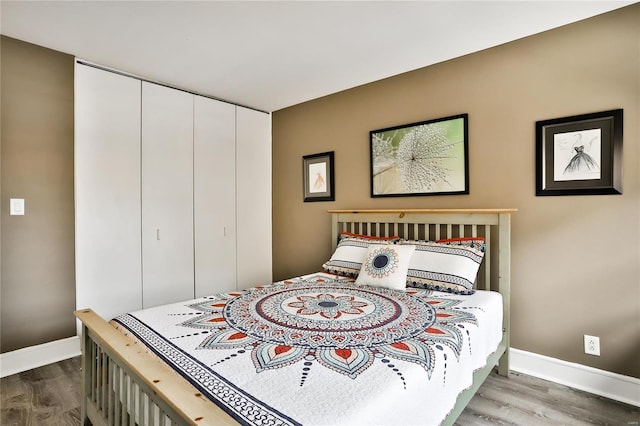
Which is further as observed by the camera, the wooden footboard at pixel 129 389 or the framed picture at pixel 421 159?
the framed picture at pixel 421 159

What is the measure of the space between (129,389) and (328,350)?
2.60 feet

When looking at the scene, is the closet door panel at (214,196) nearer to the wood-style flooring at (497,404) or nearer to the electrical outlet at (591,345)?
the wood-style flooring at (497,404)

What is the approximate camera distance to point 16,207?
98.9 inches

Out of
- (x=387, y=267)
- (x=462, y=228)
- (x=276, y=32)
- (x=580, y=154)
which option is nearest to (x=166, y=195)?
(x=276, y=32)

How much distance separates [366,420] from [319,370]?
0.89 ft

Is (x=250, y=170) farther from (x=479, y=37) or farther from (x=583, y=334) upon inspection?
(x=583, y=334)

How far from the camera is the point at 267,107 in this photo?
159 inches

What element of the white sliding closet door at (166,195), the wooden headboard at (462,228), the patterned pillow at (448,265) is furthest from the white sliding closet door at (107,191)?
the patterned pillow at (448,265)

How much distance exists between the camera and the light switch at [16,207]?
2.49 m

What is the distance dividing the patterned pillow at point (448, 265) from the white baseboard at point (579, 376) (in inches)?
26.7

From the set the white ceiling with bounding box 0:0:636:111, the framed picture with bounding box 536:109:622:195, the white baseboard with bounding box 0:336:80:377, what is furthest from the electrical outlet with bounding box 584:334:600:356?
the white baseboard with bounding box 0:336:80:377

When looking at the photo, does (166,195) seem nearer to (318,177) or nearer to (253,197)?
(253,197)

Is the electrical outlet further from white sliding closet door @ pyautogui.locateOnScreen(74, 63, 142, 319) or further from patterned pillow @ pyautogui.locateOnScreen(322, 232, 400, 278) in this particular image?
white sliding closet door @ pyautogui.locateOnScreen(74, 63, 142, 319)

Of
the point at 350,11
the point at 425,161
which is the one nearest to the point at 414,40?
the point at 350,11
